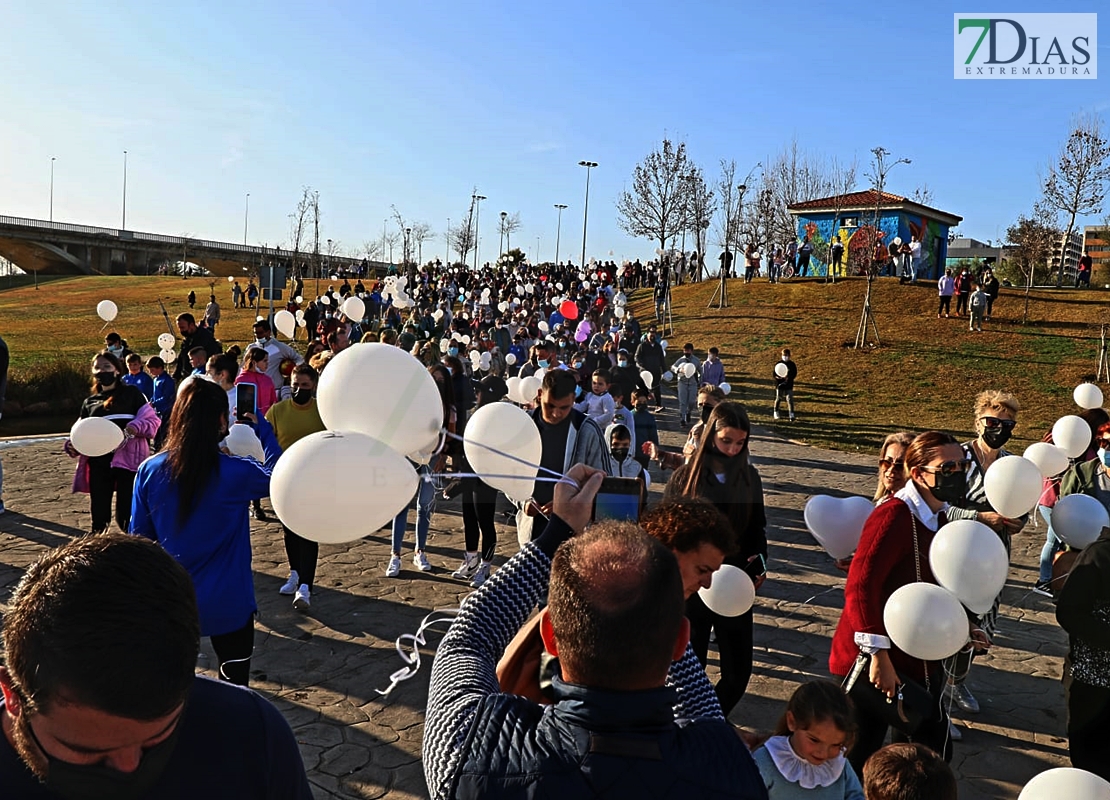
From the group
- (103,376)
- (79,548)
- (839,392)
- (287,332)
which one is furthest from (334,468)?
(839,392)

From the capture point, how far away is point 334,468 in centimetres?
227

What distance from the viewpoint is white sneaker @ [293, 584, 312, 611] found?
6.10 meters

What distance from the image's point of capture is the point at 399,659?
17.6 feet

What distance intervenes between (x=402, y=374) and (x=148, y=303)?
5469 cm

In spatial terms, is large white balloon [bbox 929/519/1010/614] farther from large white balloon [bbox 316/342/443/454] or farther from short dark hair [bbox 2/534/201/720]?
short dark hair [bbox 2/534/201/720]

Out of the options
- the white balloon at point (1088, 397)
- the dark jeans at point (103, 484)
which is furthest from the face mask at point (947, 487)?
the dark jeans at point (103, 484)

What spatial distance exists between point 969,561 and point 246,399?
6789 mm

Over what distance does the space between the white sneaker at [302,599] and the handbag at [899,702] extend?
4244 millimetres

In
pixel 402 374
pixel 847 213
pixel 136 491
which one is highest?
pixel 847 213

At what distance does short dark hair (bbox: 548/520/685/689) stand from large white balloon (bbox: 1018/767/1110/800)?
1630 mm

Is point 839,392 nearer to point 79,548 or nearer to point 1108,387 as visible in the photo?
point 1108,387

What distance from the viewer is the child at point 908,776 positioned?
2443 mm

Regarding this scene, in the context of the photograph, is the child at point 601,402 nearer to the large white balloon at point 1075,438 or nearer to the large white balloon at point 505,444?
the large white balloon at point 1075,438

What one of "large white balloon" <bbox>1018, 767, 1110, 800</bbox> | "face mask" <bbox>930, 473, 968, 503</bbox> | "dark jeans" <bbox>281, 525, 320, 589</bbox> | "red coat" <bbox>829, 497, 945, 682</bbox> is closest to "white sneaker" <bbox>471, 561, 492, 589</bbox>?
"dark jeans" <bbox>281, 525, 320, 589</bbox>
